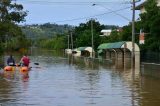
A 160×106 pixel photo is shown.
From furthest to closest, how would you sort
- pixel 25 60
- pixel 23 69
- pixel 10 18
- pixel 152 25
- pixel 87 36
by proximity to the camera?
pixel 87 36
pixel 10 18
pixel 152 25
pixel 25 60
pixel 23 69

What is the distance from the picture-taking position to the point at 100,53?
300ft

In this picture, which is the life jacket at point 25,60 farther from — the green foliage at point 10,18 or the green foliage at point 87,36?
the green foliage at point 87,36

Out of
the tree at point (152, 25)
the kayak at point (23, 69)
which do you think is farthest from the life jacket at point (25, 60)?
the tree at point (152, 25)

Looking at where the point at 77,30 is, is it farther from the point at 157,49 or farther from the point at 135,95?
the point at 135,95

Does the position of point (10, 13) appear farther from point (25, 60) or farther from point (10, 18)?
point (25, 60)

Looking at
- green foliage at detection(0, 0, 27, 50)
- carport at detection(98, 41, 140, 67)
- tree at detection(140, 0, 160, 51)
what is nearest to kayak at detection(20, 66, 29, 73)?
tree at detection(140, 0, 160, 51)

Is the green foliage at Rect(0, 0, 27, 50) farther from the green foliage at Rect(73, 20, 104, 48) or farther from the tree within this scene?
the green foliage at Rect(73, 20, 104, 48)

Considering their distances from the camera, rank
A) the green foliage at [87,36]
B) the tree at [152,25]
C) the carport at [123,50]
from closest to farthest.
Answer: the tree at [152,25] → the carport at [123,50] → the green foliage at [87,36]

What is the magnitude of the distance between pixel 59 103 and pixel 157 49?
3276 centimetres

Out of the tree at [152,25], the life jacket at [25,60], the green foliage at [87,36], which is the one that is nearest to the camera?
the life jacket at [25,60]

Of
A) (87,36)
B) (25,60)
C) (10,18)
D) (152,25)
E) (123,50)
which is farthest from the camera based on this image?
(87,36)

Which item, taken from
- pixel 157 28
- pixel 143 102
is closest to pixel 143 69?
pixel 157 28

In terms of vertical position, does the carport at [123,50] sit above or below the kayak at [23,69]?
above

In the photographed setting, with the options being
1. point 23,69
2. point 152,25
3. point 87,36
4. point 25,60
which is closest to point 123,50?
point 152,25
